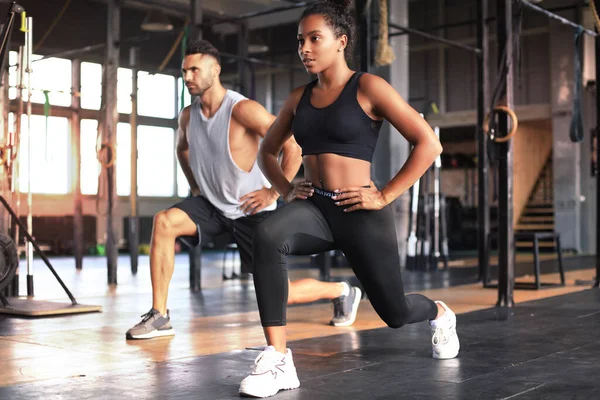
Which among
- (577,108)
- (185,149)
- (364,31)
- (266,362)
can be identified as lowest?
(266,362)

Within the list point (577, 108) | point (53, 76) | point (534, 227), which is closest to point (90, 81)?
point (53, 76)

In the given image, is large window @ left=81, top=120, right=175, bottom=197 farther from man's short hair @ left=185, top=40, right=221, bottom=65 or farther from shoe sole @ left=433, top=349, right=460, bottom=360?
shoe sole @ left=433, top=349, right=460, bottom=360

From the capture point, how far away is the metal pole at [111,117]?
23.9 feet

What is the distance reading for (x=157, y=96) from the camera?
15109 millimetres

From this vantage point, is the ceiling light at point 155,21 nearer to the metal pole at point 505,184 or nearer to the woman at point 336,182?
the metal pole at point 505,184

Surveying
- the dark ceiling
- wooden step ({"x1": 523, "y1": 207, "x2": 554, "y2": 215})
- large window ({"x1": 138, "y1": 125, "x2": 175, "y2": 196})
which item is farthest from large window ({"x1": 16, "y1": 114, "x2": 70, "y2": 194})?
wooden step ({"x1": 523, "y1": 207, "x2": 554, "y2": 215})

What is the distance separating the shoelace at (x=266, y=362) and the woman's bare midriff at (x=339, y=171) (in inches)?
21.9

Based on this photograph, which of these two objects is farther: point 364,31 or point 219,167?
point 364,31

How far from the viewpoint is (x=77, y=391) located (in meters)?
2.44

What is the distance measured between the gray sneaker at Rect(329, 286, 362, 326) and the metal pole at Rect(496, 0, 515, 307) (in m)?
1.24

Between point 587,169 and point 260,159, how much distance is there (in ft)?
40.2

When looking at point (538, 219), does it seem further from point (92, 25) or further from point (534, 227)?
point (92, 25)

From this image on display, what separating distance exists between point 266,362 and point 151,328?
4.49 ft

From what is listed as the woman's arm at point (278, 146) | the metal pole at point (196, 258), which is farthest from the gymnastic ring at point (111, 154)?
the woman's arm at point (278, 146)
